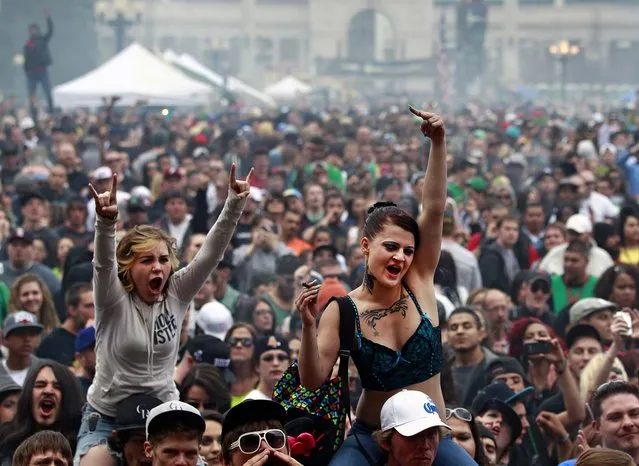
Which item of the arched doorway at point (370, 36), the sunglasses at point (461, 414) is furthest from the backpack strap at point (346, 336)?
the arched doorway at point (370, 36)

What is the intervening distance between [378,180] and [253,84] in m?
74.0

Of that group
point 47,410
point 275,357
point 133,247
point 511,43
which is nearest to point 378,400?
point 133,247

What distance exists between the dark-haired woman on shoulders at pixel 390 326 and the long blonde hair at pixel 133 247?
115 cm

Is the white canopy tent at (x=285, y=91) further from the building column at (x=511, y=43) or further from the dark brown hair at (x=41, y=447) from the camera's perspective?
the building column at (x=511, y=43)

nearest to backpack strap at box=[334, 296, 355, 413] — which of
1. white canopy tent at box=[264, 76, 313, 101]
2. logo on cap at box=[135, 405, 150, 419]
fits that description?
logo on cap at box=[135, 405, 150, 419]

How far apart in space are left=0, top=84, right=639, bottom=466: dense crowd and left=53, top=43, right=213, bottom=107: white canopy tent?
7.70 meters

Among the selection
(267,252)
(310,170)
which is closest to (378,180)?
(310,170)

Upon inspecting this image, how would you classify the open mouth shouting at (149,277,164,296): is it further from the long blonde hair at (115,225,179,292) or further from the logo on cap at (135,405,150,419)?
the logo on cap at (135,405,150,419)

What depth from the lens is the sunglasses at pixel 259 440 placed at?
18.7 ft

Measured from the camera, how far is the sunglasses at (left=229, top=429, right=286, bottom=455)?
5.69m

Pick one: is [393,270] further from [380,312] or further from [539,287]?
[539,287]

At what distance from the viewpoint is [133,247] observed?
→ 6.91m

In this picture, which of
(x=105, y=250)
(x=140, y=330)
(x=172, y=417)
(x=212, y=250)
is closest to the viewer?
(x=172, y=417)

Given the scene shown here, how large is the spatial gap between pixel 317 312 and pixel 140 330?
42.9 inches
